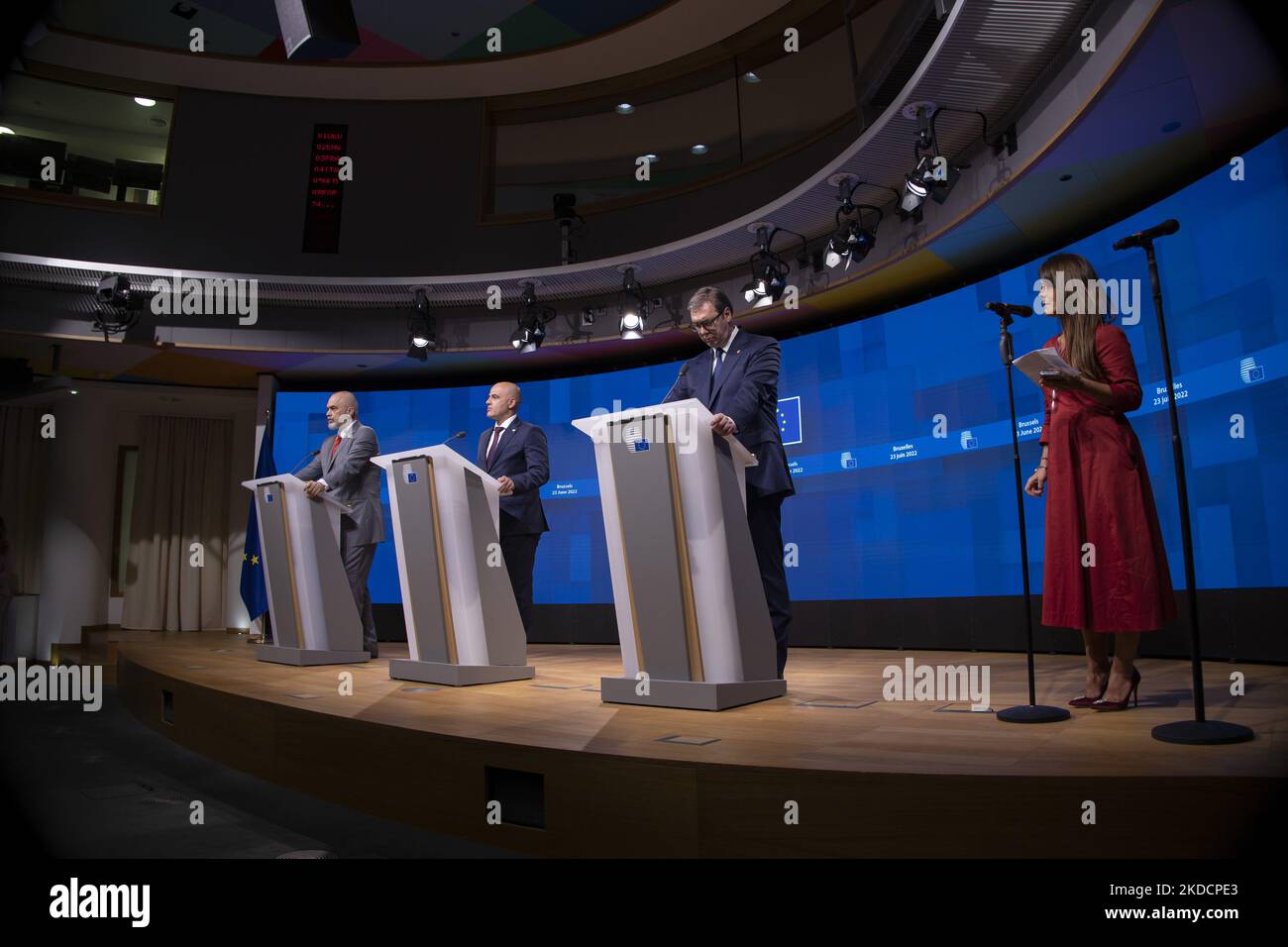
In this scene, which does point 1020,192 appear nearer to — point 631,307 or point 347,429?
point 631,307

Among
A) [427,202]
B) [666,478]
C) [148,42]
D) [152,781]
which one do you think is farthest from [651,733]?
[148,42]

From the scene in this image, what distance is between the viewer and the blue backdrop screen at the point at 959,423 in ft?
12.7

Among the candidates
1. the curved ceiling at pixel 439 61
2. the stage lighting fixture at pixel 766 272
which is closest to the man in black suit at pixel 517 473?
Result: the stage lighting fixture at pixel 766 272

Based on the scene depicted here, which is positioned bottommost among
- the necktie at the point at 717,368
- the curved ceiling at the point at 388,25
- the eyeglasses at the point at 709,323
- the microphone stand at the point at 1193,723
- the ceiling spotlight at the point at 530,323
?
the microphone stand at the point at 1193,723

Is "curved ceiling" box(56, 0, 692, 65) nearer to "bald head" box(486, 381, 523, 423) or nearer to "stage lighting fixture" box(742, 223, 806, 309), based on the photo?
"stage lighting fixture" box(742, 223, 806, 309)

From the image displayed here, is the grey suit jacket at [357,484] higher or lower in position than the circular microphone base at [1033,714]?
higher

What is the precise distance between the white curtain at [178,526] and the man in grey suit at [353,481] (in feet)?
13.8

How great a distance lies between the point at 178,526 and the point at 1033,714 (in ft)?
26.9

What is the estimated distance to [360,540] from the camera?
4.71m

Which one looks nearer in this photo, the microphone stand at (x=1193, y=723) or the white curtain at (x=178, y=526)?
the microphone stand at (x=1193, y=723)

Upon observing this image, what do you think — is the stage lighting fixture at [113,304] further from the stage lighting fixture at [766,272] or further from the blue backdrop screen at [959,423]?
the stage lighting fixture at [766,272]

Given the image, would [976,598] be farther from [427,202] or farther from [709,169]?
[427,202]

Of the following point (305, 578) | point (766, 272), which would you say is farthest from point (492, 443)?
point (766, 272)

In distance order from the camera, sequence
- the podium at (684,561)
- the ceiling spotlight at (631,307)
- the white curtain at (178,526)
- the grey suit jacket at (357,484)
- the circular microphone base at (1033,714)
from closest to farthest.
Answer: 1. the circular microphone base at (1033,714)
2. the podium at (684,561)
3. the grey suit jacket at (357,484)
4. the ceiling spotlight at (631,307)
5. the white curtain at (178,526)
